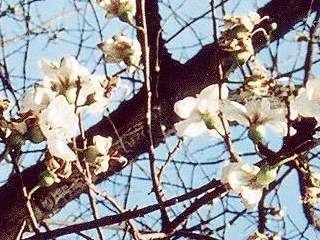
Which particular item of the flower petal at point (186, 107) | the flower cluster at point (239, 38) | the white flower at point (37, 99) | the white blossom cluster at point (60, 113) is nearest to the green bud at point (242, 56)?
the flower cluster at point (239, 38)

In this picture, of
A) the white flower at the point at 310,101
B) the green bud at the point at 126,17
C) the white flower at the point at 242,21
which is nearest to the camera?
the white flower at the point at 310,101

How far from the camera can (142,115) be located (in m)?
2.02

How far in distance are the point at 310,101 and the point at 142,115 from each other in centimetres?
106

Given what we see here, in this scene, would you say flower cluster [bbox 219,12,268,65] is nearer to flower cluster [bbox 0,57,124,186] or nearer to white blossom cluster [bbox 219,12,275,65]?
white blossom cluster [bbox 219,12,275,65]

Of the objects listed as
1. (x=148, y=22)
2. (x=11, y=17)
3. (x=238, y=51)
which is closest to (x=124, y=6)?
(x=238, y=51)

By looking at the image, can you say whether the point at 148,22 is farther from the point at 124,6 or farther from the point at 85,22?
the point at 85,22

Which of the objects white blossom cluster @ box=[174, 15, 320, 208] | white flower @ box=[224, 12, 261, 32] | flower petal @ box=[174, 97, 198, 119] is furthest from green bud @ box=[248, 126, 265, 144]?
white flower @ box=[224, 12, 261, 32]

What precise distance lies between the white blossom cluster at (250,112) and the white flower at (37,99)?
220 millimetres

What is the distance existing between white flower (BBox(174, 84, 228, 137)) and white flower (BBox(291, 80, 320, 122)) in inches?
6.4

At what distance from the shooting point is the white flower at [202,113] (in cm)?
112

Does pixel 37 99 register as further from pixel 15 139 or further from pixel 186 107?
pixel 186 107

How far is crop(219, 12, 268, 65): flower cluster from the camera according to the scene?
4.00 feet

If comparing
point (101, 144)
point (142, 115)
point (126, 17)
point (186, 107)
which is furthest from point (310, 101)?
point (142, 115)

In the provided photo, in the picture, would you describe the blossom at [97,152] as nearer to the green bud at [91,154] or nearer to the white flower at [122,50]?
the green bud at [91,154]
